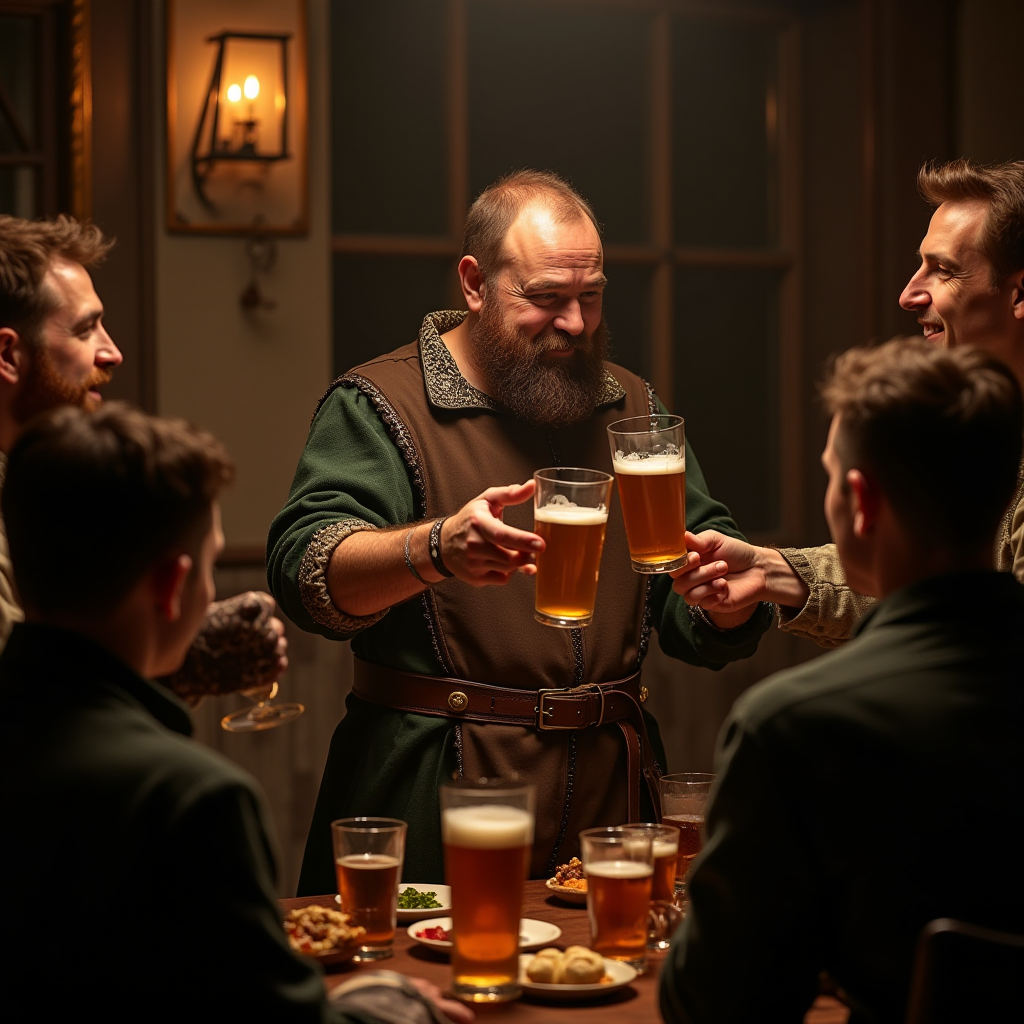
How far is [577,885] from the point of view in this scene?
188cm

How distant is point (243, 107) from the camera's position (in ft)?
12.4

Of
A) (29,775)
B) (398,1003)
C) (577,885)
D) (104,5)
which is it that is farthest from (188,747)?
(104,5)

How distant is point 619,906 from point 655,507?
0.68 metres

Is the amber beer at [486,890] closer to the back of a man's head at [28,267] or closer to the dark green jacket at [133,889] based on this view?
the dark green jacket at [133,889]

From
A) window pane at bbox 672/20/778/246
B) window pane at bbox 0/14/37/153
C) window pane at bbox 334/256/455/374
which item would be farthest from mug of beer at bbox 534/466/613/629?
window pane at bbox 672/20/778/246

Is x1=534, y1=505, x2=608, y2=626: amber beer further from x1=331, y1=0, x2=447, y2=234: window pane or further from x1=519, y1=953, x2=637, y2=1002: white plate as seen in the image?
x1=331, y1=0, x2=447, y2=234: window pane

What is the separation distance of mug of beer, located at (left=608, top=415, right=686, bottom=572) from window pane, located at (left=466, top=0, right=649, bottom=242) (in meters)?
2.57

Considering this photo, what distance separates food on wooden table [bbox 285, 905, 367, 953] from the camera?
1573 mm

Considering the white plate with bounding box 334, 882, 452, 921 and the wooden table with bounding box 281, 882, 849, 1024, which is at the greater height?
the wooden table with bounding box 281, 882, 849, 1024

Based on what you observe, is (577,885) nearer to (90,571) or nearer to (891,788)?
(891,788)

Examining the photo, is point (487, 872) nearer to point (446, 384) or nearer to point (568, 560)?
point (568, 560)

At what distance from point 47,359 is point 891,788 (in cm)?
154

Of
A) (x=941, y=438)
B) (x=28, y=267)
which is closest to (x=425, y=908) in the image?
(x=941, y=438)

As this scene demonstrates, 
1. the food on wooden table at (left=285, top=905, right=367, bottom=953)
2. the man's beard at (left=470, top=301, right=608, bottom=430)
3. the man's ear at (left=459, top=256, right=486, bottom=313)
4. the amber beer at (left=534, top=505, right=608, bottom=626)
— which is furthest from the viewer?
the man's ear at (left=459, top=256, right=486, bottom=313)
